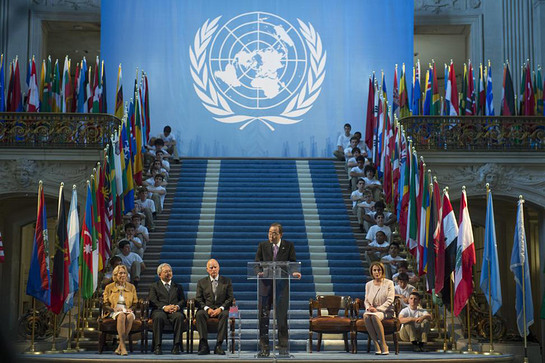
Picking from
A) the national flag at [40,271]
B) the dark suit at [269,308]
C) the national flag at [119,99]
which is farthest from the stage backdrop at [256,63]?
the dark suit at [269,308]

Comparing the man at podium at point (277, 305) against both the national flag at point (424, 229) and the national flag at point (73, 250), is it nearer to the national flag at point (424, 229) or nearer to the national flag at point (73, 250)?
the national flag at point (73, 250)

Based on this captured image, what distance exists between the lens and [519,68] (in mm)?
19031

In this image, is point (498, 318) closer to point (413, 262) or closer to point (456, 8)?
point (413, 262)

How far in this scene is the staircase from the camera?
1201 centimetres

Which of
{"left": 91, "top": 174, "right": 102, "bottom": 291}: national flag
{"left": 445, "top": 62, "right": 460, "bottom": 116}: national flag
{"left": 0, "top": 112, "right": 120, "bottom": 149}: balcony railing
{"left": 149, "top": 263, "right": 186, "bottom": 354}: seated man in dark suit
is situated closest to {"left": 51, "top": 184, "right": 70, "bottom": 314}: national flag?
{"left": 91, "top": 174, "right": 102, "bottom": 291}: national flag

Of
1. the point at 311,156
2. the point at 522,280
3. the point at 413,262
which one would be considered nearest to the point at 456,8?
the point at 311,156

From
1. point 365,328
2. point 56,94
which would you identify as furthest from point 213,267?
point 56,94

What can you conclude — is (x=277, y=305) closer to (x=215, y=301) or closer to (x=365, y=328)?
(x=215, y=301)

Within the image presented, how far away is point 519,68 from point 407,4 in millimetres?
3240

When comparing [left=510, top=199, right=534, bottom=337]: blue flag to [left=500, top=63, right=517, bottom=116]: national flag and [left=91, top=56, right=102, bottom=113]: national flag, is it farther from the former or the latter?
[left=91, top=56, right=102, bottom=113]: national flag

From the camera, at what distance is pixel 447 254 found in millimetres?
10672

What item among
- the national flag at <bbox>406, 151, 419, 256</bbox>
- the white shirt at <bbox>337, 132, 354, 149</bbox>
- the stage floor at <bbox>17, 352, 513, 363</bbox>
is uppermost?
the white shirt at <bbox>337, 132, 354, 149</bbox>

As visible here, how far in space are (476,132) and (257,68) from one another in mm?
6984

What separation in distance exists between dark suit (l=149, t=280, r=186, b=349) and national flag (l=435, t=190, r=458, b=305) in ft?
10.9
